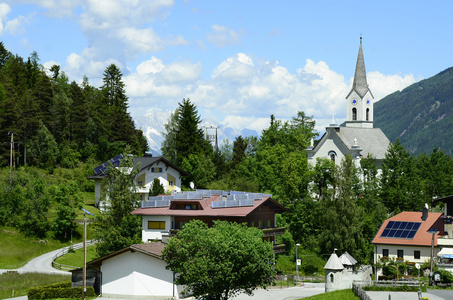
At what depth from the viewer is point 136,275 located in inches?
2039

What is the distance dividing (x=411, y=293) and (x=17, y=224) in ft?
155

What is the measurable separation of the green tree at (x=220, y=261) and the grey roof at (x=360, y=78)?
68.5m

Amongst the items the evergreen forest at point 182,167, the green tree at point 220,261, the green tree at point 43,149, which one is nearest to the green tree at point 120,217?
the evergreen forest at point 182,167

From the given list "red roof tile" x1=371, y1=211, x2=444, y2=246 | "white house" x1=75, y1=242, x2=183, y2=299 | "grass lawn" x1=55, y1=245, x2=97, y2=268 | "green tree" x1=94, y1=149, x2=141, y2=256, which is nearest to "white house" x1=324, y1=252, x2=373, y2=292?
"white house" x1=75, y1=242, x2=183, y2=299

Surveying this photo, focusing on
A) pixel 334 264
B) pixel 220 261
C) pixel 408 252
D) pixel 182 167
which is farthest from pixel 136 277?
pixel 182 167

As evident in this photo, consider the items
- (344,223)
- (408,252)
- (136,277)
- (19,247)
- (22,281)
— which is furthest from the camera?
(344,223)

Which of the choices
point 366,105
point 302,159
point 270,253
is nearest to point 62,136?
point 302,159

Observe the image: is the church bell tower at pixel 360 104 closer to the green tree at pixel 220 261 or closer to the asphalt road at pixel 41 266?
the asphalt road at pixel 41 266

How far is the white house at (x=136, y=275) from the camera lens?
2019 inches

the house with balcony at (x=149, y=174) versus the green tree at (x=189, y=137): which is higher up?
the green tree at (x=189, y=137)

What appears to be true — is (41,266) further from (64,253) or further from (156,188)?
(156,188)

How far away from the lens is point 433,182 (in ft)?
299

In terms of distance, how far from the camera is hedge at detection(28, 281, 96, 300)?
4738 centimetres

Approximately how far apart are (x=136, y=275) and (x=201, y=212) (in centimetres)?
1424
